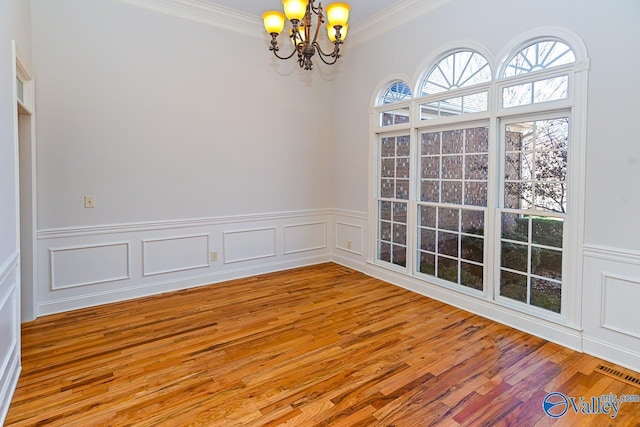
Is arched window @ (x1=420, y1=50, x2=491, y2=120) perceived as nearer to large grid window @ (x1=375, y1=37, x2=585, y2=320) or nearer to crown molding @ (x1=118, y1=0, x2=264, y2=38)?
large grid window @ (x1=375, y1=37, x2=585, y2=320)

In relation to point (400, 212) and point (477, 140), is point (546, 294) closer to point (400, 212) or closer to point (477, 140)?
point (477, 140)

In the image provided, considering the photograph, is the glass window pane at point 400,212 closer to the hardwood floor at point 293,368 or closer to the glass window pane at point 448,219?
the glass window pane at point 448,219

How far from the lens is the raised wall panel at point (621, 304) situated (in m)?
2.61

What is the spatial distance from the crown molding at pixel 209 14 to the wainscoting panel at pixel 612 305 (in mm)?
4305

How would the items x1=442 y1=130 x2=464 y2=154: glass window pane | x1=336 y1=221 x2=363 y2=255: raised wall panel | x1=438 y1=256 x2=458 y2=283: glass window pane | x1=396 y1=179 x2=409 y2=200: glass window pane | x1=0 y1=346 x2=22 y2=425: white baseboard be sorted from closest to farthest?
x1=0 y1=346 x2=22 y2=425: white baseboard → x1=442 y1=130 x2=464 y2=154: glass window pane → x1=438 y1=256 x2=458 y2=283: glass window pane → x1=396 y1=179 x2=409 y2=200: glass window pane → x1=336 y1=221 x2=363 y2=255: raised wall panel

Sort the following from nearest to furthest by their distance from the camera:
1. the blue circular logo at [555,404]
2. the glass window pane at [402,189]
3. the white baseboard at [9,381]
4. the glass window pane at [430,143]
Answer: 1. the white baseboard at [9,381]
2. the blue circular logo at [555,404]
3. the glass window pane at [430,143]
4. the glass window pane at [402,189]

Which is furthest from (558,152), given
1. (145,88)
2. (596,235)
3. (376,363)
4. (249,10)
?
(145,88)

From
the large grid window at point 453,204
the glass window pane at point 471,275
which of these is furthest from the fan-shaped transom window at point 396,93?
the glass window pane at point 471,275

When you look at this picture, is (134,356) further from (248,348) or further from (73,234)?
(73,234)

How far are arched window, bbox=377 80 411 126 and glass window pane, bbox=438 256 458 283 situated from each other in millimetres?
1693

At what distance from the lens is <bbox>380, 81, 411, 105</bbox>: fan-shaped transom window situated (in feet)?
14.3

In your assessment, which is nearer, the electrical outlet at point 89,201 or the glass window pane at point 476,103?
the glass window pane at point 476,103

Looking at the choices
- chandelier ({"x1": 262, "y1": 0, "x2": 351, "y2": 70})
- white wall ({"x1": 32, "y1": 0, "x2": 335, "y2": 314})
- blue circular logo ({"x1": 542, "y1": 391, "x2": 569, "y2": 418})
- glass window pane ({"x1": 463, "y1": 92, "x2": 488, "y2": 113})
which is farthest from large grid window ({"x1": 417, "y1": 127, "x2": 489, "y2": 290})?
white wall ({"x1": 32, "y1": 0, "x2": 335, "y2": 314})

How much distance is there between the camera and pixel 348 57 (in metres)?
5.09
